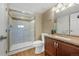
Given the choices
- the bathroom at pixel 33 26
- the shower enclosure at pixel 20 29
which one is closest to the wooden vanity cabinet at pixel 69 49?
the bathroom at pixel 33 26

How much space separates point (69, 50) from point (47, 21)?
1070mm

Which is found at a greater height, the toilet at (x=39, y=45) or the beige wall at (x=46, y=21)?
the beige wall at (x=46, y=21)

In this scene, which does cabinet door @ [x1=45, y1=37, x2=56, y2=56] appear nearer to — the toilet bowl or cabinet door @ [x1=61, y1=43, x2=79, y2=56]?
cabinet door @ [x1=61, y1=43, x2=79, y2=56]

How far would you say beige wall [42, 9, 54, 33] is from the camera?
182cm

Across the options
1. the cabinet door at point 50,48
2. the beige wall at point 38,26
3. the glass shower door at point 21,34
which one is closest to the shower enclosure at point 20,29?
the glass shower door at point 21,34

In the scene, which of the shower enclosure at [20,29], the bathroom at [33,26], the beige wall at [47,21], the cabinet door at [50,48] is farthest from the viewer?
the shower enclosure at [20,29]

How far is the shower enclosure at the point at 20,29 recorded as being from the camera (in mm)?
1996

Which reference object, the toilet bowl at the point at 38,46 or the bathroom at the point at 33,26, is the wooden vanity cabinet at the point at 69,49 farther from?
the toilet bowl at the point at 38,46

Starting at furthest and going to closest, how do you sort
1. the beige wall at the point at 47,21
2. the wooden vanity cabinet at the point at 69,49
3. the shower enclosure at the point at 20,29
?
the shower enclosure at the point at 20,29
the beige wall at the point at 47,21
the wooden vanity cabinet at the point at 69,49

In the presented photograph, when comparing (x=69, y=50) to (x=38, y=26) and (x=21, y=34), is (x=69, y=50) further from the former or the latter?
(x=21, y=34)

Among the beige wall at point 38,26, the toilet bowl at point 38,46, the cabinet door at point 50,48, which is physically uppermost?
the beige wall at point 38,26

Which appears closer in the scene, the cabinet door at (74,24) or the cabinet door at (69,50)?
the cabinet door at (69,50)

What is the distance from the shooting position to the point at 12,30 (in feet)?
6.75

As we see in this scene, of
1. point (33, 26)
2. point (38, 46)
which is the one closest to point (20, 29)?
point (33, 26)
